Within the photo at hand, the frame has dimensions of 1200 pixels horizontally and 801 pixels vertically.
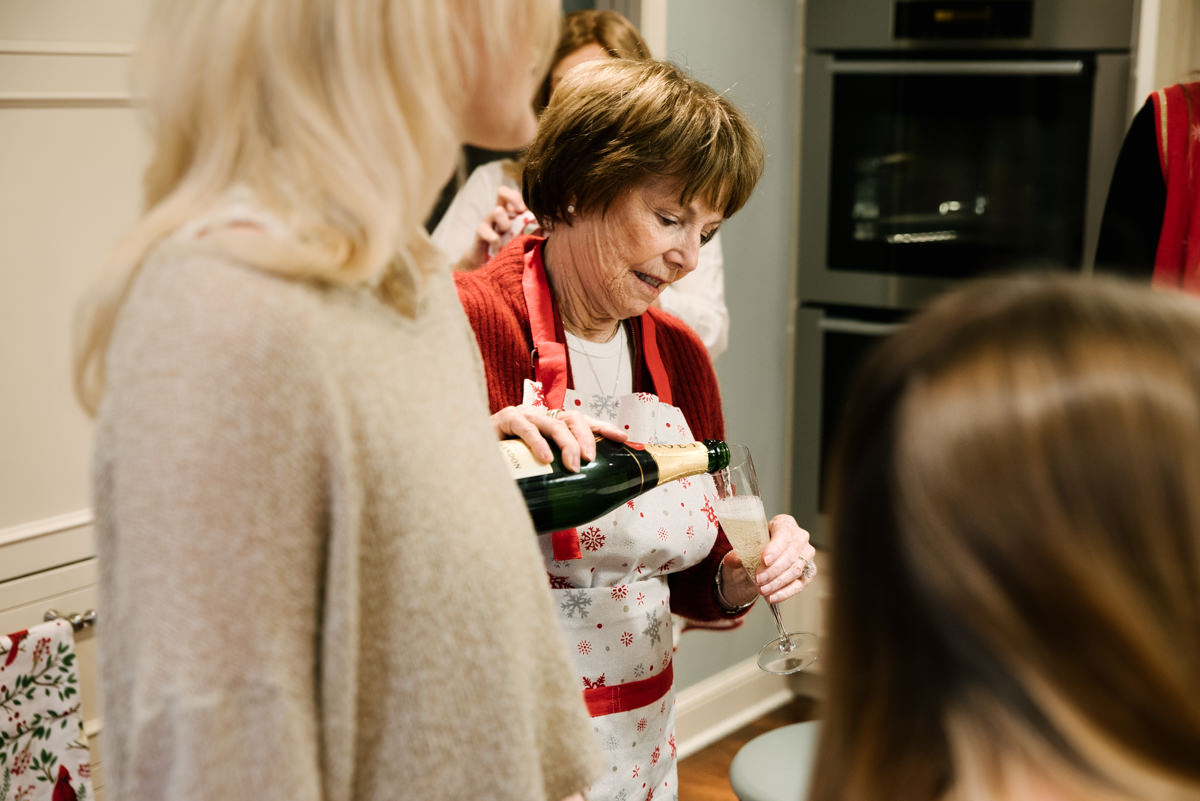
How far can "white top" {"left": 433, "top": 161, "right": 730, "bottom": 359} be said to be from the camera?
226 centimetres

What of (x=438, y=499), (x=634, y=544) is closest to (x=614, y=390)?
(x=634, y=544)

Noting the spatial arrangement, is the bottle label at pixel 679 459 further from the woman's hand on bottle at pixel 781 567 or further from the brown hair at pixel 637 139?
the brown hair at pixel 637 139

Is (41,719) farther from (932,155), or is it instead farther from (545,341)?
(932,155)

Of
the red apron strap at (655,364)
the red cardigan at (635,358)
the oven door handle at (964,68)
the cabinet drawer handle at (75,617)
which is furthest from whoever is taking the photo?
the oven door handle at (964,68)

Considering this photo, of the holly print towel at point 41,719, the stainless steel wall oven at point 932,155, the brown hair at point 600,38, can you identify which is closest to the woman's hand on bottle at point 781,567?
the holly print towel at point 41,719

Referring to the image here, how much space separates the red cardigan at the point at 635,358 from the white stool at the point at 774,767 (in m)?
0.48

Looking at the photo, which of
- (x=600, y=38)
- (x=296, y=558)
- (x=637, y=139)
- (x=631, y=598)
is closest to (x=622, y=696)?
(x=631, y=598)

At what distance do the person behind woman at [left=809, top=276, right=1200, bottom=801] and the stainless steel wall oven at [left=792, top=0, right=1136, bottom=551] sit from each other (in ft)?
7.11

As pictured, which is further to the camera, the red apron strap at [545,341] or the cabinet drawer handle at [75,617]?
the cabinet drawer handle at [75,617]

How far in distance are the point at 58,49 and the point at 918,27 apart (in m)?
1.90

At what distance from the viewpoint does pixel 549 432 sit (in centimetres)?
104

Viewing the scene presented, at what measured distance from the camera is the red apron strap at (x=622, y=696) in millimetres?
1345

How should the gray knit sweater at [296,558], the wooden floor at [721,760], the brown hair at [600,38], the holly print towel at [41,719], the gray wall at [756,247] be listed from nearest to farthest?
1. the gray knit sweater at [296,558]
2. the holly print towel at [41,719]
3. the brown hair at [600,38]
4. the gray wall at [756,247]
5. the wooden floor at [721,760]

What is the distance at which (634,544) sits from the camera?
133 cm
